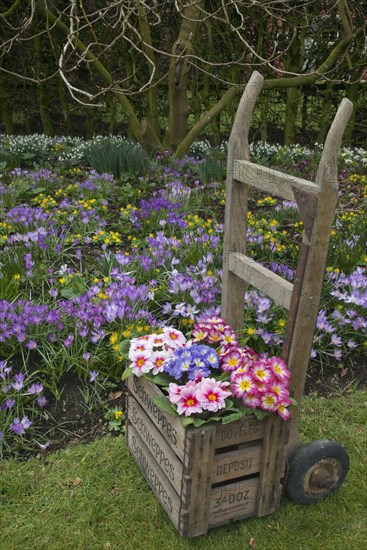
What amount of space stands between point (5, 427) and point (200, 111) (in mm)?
6809

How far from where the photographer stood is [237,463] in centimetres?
195

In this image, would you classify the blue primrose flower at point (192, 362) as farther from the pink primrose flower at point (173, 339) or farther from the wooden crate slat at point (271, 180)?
the wooden crate slat at point (271, 180)

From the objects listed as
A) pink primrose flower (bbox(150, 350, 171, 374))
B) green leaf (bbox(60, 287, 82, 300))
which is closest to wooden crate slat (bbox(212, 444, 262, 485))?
pink primrose flower (bbox(150, 350, 171, 374))

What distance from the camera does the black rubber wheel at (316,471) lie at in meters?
2.08

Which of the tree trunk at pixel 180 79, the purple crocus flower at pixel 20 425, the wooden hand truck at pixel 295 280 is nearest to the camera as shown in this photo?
the wooden hand truck at pixel 295 280

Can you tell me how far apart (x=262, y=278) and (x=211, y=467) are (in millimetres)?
686

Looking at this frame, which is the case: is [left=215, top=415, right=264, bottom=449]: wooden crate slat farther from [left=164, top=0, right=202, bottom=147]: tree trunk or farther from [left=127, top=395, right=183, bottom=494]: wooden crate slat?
[left=164, top=0, right=202, bottom=147]: tree trunk

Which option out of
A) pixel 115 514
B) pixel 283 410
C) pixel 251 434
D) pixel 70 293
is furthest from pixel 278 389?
pixel 70 293

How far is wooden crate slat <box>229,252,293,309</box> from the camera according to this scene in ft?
6.47

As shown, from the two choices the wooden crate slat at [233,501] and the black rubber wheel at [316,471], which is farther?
the black rubber wheel at [316,471]

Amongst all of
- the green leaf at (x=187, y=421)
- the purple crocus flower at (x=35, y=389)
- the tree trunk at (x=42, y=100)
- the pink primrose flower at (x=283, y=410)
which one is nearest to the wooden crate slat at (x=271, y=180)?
the pink primrose flower at (x=283, y=410)

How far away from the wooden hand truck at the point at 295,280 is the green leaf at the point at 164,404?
0.33 meters

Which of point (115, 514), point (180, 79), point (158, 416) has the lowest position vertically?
point (115, 514)

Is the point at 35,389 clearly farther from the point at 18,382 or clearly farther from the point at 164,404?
the point at 164,404
